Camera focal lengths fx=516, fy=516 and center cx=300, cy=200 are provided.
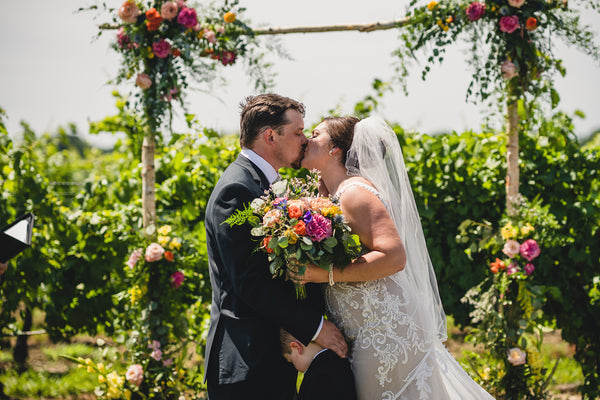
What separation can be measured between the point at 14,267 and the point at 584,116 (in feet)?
18.4

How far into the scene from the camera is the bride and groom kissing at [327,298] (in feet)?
8.65

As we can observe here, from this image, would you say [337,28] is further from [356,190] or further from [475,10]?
[356,190]

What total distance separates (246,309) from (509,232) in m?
2.41

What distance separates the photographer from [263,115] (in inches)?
118

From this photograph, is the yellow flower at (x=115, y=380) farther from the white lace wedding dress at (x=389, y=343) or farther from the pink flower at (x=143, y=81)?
the pink flower at (x=143, y=81)

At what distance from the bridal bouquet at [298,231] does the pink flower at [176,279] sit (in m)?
1.90

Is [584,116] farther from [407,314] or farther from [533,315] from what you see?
[407,314]

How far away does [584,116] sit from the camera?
491cm

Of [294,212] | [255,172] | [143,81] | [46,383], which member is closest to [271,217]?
[294,212]

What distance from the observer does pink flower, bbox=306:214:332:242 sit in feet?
8.12

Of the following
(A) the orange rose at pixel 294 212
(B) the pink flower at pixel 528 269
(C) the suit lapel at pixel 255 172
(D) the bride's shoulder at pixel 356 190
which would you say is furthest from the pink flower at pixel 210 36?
(B) the pink flower at pixel 528 269

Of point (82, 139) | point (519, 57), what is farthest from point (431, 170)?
point (82, 139)

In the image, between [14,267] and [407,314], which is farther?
[14,267]

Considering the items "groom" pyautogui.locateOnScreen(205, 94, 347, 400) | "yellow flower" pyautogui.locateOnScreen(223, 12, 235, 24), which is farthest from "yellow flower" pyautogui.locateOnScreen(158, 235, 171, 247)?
"yellow flower" pyautogui.locateOnScreen(223, 12, 235, 24)
